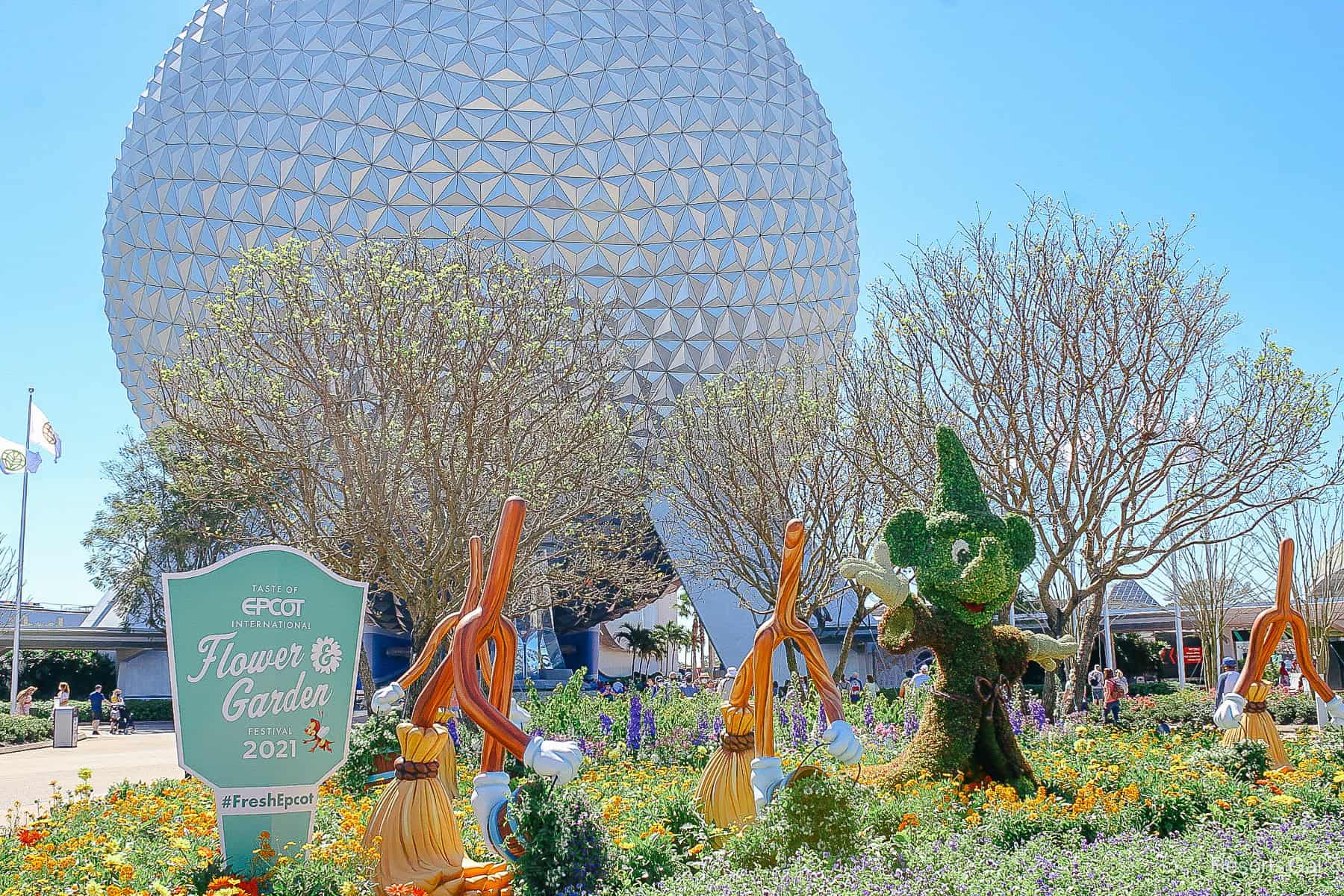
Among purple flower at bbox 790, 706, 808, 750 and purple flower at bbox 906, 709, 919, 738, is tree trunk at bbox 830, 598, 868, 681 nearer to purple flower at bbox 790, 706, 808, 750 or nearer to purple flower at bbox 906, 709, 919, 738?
purple flower at bbox 906, 709, 919, 738

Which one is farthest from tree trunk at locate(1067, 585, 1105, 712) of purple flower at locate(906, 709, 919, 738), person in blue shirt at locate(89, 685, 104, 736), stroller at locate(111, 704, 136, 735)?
person in blue shirt at locate(89, 685, 104, 736)

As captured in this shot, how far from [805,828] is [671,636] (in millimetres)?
66384

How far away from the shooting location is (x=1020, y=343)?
1655cm

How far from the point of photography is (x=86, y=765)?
18719 mm

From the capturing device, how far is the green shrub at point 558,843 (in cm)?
618

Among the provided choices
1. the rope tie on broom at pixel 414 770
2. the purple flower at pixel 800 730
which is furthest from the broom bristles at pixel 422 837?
the purple flower at pixel 800 730

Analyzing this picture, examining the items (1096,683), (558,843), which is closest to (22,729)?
(558,843)

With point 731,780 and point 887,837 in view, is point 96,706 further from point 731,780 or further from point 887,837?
point 887,837

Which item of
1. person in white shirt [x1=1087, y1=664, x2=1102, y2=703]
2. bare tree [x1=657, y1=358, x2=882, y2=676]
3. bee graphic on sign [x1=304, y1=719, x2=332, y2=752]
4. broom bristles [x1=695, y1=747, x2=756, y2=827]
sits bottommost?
person in white shirt [x1=1087, y1=664, x2=1102, y2=703]

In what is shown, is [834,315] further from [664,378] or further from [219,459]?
[219,459]

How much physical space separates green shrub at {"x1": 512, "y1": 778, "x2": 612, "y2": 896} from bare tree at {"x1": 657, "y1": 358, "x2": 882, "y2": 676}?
44.1 feet

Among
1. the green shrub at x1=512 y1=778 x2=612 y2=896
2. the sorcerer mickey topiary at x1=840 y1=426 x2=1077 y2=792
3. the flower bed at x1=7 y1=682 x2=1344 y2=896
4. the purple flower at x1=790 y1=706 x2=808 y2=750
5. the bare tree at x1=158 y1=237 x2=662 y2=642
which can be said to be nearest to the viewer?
the flower bed at x1=7 y1=682 x2=1344 y2=896

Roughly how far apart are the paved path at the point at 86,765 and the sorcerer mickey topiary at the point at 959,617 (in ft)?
32.1

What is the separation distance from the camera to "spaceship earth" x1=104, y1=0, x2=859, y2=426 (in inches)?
1064
